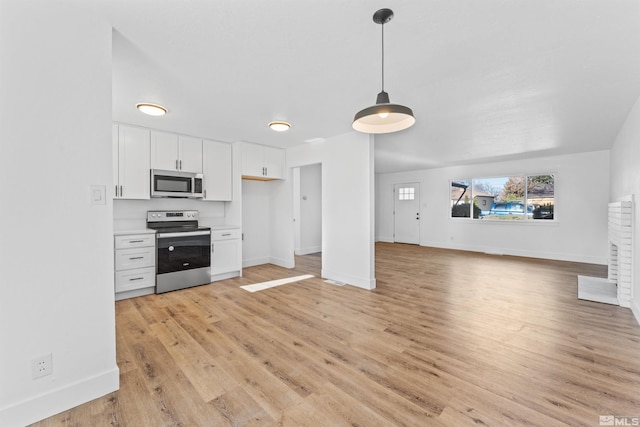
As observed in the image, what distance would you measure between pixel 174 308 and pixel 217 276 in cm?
125

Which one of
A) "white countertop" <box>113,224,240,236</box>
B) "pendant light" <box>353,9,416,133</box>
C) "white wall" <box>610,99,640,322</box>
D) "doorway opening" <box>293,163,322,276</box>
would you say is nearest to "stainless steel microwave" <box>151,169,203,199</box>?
"white countertop" <box>113,224,240,236</box>

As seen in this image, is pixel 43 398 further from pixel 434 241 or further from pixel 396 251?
pixel 434 241

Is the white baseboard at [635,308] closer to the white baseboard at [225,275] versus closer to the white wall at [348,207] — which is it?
the white wall at [348,207]

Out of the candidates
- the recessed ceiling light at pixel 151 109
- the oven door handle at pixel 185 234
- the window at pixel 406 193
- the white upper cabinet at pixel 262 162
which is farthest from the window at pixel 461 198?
the recessed ceiling light at pixel 151 109

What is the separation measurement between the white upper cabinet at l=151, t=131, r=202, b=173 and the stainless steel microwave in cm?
10

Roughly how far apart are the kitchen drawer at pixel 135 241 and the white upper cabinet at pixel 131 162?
604 millimetres

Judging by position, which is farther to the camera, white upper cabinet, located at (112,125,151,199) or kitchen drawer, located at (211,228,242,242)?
kitchen drawer, located at (211,228,242,242)

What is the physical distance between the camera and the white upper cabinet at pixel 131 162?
383 centimetres

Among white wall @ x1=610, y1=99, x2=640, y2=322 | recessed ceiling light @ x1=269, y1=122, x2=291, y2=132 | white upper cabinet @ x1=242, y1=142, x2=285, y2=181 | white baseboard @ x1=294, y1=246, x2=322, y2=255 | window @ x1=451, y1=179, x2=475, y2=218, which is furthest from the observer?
window @ x1=451, y1=179, x2=475, y2=218

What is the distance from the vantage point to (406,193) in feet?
29.7

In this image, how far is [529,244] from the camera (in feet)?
21.9

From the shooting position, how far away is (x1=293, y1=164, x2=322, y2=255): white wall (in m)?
7.39

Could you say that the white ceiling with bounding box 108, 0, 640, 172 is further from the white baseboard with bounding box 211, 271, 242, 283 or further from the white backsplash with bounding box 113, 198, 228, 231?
the white baseboard with bounding box 211, 271, 242, 283

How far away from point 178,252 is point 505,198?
7.63 meters
